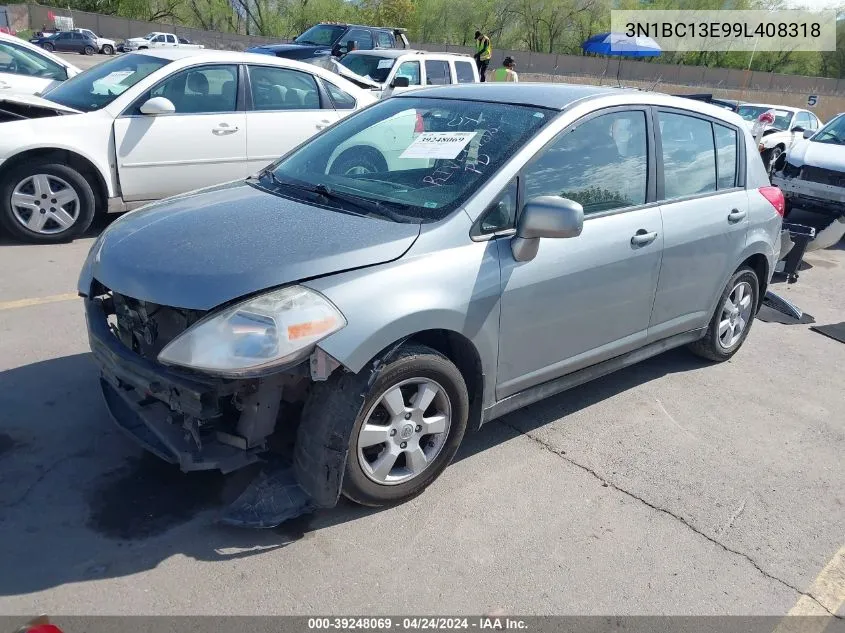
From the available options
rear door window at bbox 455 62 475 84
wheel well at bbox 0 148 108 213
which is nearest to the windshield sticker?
wheel well at bbox 0 148 108 213

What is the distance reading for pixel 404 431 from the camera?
318cm

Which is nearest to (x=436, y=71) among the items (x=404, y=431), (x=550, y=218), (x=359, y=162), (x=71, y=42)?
(x=359, y=162)

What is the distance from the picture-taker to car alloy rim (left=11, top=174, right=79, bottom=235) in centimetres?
641

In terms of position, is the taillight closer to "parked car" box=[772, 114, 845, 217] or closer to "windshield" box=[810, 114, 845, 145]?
"parked car" box=[772, 114, 845, 217]

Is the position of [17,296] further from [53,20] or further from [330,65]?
[53,20]

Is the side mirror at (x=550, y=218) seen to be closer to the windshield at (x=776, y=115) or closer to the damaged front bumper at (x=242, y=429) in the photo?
the damaged front bumper at (x=242, y=429)

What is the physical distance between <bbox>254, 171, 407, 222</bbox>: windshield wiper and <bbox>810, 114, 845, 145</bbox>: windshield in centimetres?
856

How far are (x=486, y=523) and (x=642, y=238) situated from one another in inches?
69.6

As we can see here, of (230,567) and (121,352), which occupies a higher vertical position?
(121,352)

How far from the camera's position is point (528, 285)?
11.3 feet

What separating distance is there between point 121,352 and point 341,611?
1383 mm

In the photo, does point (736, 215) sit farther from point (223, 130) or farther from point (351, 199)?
point (223, 130)

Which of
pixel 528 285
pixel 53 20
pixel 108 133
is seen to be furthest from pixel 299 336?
pixel 53 20

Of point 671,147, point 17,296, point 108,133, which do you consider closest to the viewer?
point 671,147
